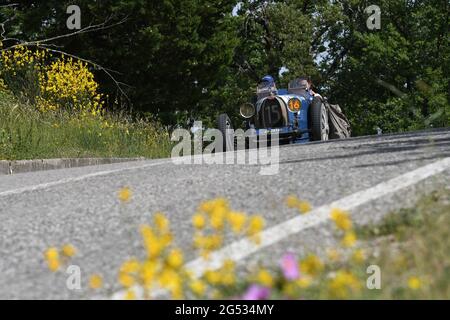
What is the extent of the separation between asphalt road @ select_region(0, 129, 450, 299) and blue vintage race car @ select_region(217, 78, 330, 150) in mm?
5449

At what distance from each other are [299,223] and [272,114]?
9842 millimetres

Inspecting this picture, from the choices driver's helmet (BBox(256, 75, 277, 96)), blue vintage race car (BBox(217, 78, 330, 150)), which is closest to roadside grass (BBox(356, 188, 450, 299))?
blue vintage race car (BBox(217, 78, 330, 150))

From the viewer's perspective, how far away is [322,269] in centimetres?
409

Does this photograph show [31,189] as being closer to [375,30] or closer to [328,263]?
[328,263]

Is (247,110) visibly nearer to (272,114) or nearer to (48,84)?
(272,114)

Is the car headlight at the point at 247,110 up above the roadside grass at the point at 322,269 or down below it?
above

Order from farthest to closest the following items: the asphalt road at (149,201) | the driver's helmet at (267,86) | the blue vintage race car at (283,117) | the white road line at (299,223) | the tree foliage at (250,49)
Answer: the tree foliage at (250,49), the driver's helmet at (267,86), the blue vintage race car at (283,117), the asphalt road at (149,201), the white road line at (299,223)

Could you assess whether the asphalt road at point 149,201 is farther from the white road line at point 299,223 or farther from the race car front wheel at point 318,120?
the race car front wheel at point 318,120

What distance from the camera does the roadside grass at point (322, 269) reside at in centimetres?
364

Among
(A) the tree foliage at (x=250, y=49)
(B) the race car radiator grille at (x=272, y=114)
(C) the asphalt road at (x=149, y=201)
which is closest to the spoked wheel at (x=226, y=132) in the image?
(B) the race car radiator grille at (x=272, y=114)

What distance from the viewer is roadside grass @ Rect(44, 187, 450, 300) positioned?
364 centimetres

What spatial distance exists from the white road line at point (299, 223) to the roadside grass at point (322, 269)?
79mm

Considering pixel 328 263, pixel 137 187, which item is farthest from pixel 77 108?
pixel 328 263

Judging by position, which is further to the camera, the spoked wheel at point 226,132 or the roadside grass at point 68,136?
the spoked wheel at point 226,132
